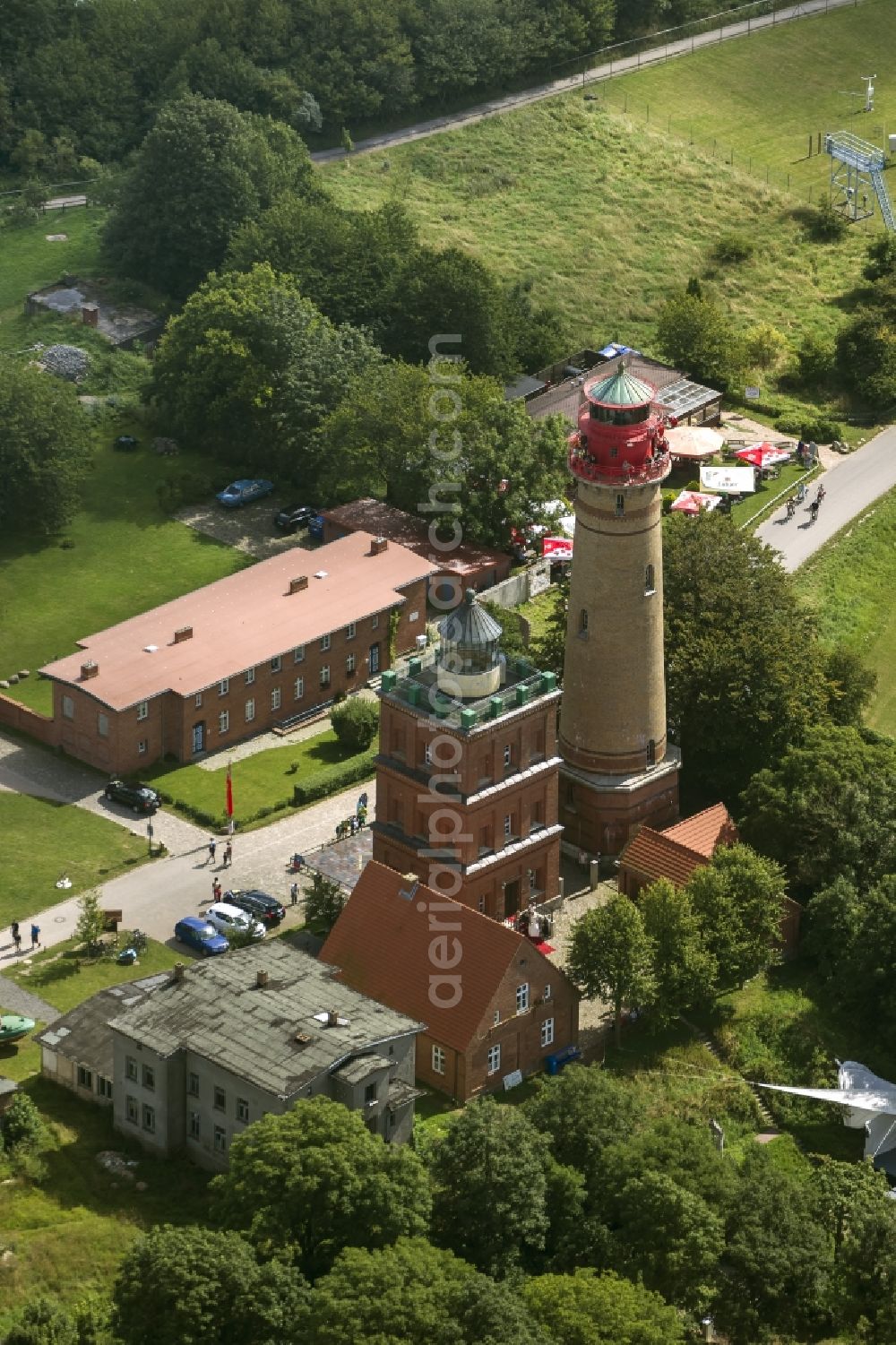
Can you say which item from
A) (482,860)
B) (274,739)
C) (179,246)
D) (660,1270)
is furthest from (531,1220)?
(179,246)

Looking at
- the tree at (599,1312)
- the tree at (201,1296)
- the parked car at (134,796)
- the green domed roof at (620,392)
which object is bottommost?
the parked car at (134,796)

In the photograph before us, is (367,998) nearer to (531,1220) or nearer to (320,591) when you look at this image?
(531,1220)

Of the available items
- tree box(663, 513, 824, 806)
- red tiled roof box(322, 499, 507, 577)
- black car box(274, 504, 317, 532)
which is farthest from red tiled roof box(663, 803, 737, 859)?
black car box(274, 504, 317, 532)

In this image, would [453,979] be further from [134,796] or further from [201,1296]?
[134,796]

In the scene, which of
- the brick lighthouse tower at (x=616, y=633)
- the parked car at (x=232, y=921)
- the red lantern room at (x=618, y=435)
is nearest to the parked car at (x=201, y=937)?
the parked car at (x=232, y=921)

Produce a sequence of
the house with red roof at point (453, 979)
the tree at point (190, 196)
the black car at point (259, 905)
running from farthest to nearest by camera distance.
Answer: the tree at point (190, 196) → the black car at point (259, 905) → the house with red roof at point (453, 979)

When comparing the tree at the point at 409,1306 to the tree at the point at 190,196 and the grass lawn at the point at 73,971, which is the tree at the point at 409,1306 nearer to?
the grass lawn at the point at 73,971

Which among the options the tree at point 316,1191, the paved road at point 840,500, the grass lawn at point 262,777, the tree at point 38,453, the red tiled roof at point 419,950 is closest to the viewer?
the tree at point 316,1191
